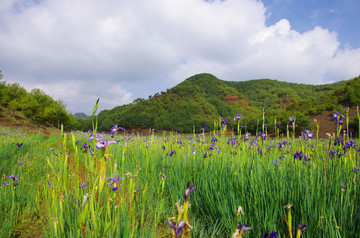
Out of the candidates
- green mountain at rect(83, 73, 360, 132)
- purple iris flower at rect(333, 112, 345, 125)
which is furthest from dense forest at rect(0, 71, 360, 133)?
purple iris flower at rect(333, 112, 345, 125)

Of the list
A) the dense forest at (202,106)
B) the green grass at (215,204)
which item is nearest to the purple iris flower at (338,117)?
the green grass at (215,204)

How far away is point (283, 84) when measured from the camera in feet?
341

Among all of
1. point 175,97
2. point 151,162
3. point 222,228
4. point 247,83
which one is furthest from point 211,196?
point 247,83

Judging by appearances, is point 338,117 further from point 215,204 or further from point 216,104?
point 216,104

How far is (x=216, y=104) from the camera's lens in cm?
6775

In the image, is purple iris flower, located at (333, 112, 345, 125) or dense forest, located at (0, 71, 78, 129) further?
dense forest, located at (0, 71, 78, 129)

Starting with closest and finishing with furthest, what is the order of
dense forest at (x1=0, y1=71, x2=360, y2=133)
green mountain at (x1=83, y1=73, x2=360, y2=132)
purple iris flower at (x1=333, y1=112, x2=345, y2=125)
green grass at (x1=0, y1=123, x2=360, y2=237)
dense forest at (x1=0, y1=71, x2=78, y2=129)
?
green grass at (x1=0, y1=123, x2=360, y2=237)
purple iris flower at (x1=333, y1=112, x2=345, y2=125)
dense forest at (x1=0, y1=71, x2=360, y2=133)
green mountain at (x1=83, y1=73, x2=360, y2=132)
dense forest at (x1=0, y1=71, x2=78, y2=129)

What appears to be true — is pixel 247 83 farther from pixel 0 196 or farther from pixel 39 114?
pixel 0 196

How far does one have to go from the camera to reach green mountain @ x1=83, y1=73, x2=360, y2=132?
27855 millimetres

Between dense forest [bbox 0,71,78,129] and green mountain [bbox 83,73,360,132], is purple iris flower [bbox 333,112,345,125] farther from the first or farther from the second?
dense forest [bbox 0,71,78,129]

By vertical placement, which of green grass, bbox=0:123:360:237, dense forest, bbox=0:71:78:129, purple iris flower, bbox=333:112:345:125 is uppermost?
dense forest, bbox=0:71:78:129

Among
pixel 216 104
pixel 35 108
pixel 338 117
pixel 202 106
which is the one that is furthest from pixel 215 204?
pixel 216 104

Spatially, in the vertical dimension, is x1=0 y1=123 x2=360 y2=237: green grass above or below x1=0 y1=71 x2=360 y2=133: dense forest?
below

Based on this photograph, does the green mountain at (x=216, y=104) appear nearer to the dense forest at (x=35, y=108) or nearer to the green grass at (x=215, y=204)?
the dense forest at (x=35, y=108)
